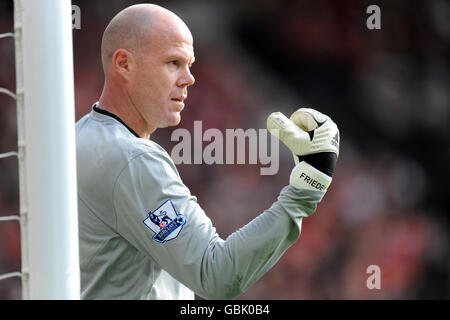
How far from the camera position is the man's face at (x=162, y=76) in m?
2.24

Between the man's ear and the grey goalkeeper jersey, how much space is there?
0.65ft

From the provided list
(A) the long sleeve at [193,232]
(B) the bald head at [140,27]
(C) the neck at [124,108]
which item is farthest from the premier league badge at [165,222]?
(B) the bald head at [140,27]

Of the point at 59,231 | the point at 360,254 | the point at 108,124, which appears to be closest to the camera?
the point at 59,231

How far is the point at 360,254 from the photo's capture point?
6078 millimetres

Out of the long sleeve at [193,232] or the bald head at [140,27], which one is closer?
the long sleeve at [193,232]

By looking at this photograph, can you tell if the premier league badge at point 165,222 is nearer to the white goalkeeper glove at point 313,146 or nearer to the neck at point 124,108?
the white goalkeeper glove at point 313,146

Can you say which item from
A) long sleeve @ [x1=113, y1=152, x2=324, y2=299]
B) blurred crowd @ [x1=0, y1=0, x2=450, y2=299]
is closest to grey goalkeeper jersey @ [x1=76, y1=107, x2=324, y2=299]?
long sleeve @ [x1=113, y1=152, x2=324, y2=299]

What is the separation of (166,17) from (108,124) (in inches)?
14.0

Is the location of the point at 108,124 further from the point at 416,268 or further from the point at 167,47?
the point at 416,268

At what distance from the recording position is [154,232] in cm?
194

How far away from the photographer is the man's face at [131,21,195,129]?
2.24m

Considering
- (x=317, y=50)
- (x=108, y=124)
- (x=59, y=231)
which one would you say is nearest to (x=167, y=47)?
(x=108, y=124)

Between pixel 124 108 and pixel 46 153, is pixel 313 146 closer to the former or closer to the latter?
pixel 124 108

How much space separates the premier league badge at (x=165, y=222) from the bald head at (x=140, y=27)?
549 mm
